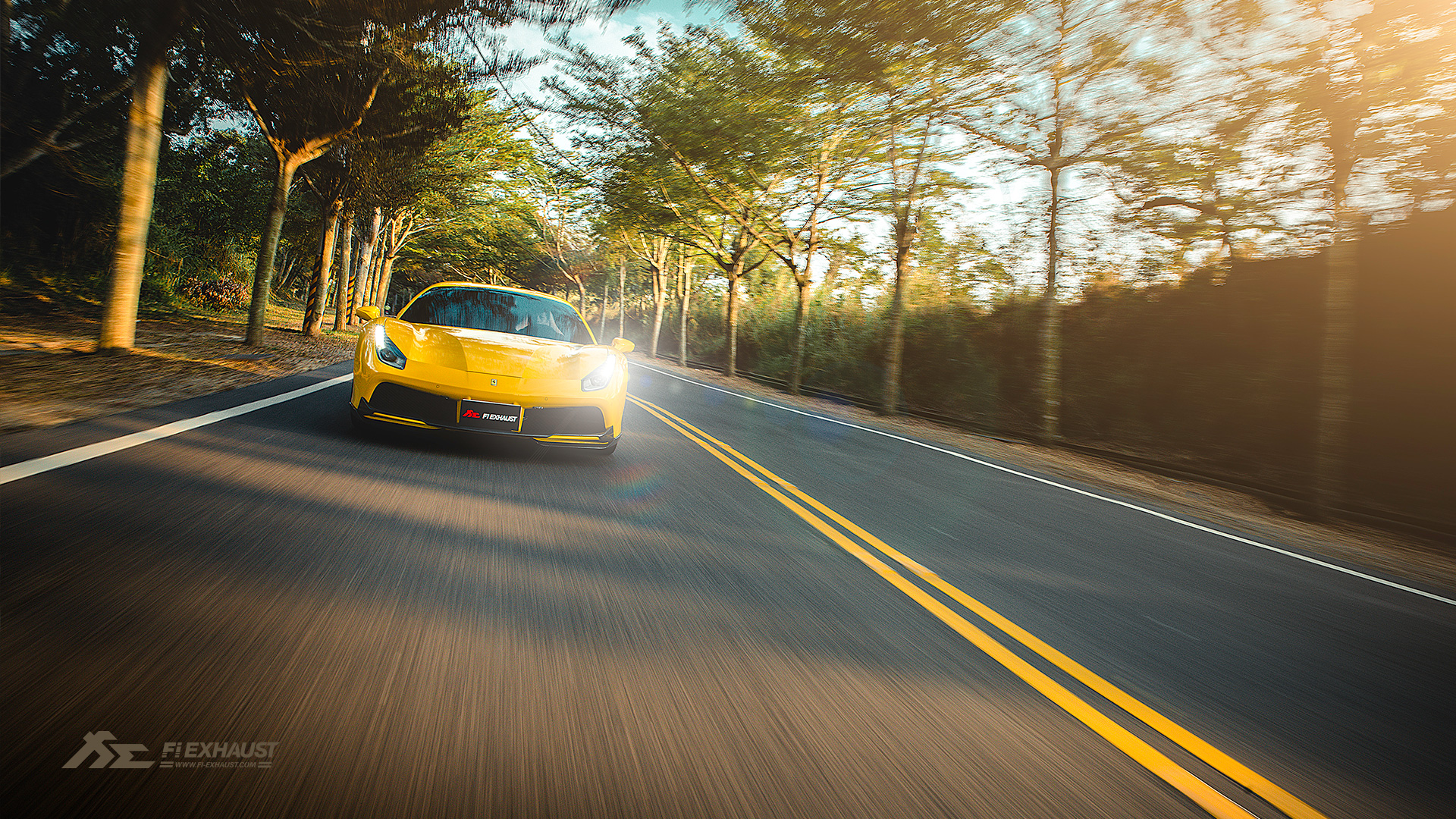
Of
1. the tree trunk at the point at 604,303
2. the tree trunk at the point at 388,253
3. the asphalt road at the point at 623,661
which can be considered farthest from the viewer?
the tree trunk at the point at 604,303

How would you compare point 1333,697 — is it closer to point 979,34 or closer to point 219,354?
point 979,34

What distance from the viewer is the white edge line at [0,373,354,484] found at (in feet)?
12.7

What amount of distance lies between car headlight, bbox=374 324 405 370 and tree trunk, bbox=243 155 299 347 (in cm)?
967

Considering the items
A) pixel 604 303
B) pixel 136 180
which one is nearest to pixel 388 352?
pixel 136 180

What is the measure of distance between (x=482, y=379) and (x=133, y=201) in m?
7.66

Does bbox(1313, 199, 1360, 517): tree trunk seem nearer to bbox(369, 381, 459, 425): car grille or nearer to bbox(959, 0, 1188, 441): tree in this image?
bbox(959, 0, 1188, 441): tree

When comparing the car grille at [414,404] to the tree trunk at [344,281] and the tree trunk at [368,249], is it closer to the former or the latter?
the tree trunk at [344,281]

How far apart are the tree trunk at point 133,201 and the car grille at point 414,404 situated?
679 cm

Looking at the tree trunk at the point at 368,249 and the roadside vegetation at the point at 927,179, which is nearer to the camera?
the roadside vegetation at the point at 927,179

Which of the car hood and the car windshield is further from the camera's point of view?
the car windshield

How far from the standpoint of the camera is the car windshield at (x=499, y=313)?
21.8 feet

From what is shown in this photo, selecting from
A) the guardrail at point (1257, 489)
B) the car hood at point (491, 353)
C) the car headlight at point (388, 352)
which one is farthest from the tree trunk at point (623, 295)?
the car headlight at point (388, 352)

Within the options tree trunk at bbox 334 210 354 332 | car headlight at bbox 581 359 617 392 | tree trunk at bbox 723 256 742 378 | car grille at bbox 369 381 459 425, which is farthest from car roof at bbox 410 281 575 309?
tree trunk at bbox 334 210 354 332

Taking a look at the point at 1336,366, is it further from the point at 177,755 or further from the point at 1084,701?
the point at 177,755
